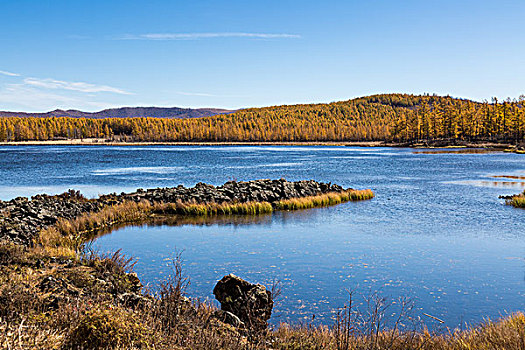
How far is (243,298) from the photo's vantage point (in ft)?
33.6

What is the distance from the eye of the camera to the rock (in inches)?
379

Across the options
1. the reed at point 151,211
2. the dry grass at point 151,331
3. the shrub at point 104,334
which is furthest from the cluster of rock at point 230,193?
the shrub at point 104,334

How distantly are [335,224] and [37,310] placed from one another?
17937 mm

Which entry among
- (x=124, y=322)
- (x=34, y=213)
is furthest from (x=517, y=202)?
(x=124, y=322)

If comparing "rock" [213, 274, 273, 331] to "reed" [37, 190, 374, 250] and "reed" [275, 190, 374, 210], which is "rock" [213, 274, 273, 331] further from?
"reed" [275, 190, 374, 210]

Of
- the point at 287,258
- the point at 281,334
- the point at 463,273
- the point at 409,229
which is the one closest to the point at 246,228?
the point at 287,258

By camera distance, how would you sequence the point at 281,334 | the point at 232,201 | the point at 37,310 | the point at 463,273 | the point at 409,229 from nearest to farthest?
the point at 37,310
the point at 281,334
the point at 463,273
the point at 409,229
the point at 232,201

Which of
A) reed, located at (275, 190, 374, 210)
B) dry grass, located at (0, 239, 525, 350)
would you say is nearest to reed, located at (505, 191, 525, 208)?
Answer: reed, located at (275, 190, 374, 210)

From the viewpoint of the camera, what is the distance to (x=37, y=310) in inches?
287

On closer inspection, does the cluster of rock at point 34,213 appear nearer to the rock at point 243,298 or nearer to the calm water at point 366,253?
the calm water at point 366,253

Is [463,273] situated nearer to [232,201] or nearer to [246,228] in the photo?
[246,228]

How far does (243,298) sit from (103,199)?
19.3m

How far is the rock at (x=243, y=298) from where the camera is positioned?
9.62 m

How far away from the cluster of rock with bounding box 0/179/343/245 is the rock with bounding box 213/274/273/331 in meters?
9.02
